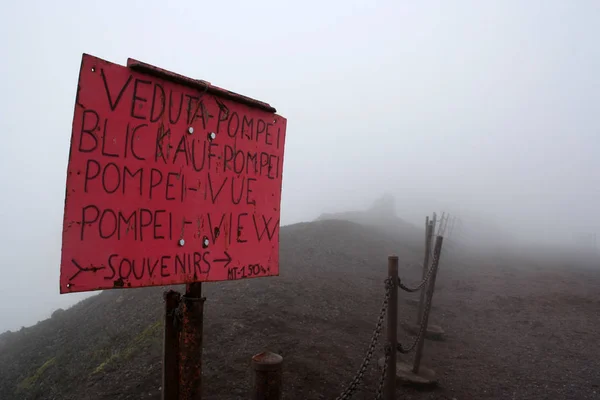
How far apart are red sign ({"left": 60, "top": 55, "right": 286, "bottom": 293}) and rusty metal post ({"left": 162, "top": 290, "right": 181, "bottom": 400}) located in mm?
271

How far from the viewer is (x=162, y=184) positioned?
2262 millimetres

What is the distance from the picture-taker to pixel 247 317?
755 cm

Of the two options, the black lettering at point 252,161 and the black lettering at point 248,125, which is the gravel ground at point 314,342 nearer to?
the black lettering at point 252,161

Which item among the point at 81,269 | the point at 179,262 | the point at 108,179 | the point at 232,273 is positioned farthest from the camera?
the point at 232,273

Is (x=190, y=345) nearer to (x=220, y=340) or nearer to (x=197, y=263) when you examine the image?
(x=197, y=263)

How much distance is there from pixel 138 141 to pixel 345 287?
963 centimetres

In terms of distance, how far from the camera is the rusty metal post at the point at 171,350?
8.10 feet

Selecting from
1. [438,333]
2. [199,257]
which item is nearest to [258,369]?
[199,257]

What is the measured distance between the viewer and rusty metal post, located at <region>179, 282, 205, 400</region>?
93.4 inches

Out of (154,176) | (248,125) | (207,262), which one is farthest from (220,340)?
(154,176)

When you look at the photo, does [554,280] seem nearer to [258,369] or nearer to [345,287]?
[345,287]

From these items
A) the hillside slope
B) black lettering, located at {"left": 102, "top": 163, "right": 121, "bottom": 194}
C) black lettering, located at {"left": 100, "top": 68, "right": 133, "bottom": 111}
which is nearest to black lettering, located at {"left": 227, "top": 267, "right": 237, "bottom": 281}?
black lettering, located at {"left": 102, "top": 163, "right": 121, "bottom": 194}

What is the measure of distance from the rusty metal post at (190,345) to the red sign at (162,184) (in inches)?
5.7

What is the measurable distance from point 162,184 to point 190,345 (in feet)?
3.18
